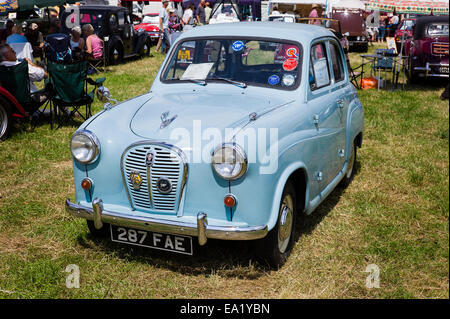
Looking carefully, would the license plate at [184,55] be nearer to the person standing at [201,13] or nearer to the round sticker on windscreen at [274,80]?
the round sticker on windscreen at [274,80]

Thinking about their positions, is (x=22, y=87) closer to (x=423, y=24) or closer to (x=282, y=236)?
(x=282, y=236)

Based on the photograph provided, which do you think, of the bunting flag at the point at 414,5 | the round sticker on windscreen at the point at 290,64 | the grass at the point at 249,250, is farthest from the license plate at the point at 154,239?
the bunting flag at the point at 414,5

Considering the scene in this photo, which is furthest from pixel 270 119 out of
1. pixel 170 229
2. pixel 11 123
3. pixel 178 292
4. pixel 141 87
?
pixel 141 87

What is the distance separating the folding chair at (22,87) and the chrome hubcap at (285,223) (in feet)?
17.1

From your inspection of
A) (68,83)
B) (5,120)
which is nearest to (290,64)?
(68,83)

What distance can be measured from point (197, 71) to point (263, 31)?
72 cm

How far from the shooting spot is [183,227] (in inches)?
128

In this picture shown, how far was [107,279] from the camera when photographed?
3.62 m

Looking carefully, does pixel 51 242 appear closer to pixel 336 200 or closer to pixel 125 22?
pixel 336 200

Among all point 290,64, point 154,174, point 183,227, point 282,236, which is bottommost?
point 282,236

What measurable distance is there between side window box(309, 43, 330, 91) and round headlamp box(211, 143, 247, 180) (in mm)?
1411

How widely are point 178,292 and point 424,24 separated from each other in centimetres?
1135

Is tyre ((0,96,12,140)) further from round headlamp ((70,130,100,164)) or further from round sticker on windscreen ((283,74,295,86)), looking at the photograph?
round sticker on windscreen ((283,74,295,86))

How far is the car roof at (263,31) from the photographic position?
4.45 m
